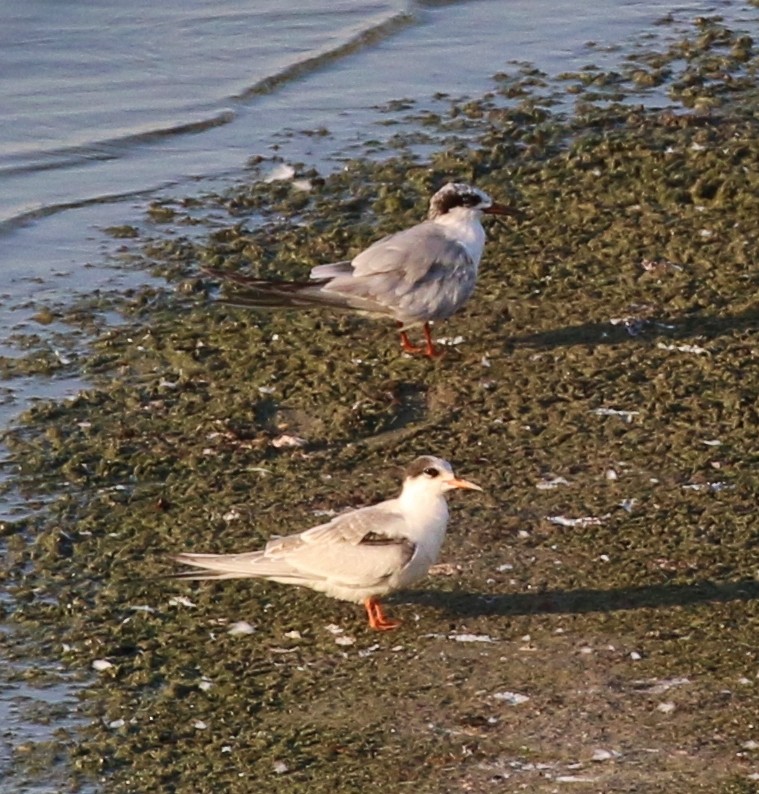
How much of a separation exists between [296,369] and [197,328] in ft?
2.05

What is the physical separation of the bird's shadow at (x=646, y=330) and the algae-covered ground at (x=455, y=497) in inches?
0.6

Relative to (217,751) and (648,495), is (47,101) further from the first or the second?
(217,751)

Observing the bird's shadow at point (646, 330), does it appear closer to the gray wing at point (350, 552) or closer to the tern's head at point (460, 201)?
the tern's head at point (460, 201)

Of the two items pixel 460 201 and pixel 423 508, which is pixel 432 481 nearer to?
pixel 423 508

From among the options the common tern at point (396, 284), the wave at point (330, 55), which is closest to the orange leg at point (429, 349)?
the common tern at point (396, 284)

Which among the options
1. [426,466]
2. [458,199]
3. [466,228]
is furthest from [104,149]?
[426,466]

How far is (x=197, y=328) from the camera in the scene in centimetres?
729

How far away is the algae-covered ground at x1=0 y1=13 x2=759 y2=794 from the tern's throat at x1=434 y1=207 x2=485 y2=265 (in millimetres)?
263

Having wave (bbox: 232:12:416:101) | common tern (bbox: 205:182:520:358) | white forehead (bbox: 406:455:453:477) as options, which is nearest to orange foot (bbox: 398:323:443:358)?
common tern (bbox: 205:182:520:358)

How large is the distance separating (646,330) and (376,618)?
6.97 ft

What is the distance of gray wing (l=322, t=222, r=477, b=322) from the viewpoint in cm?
684

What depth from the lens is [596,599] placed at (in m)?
5.21

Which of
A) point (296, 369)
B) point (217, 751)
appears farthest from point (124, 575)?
point (296, 369)

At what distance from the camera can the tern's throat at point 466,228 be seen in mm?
7145
